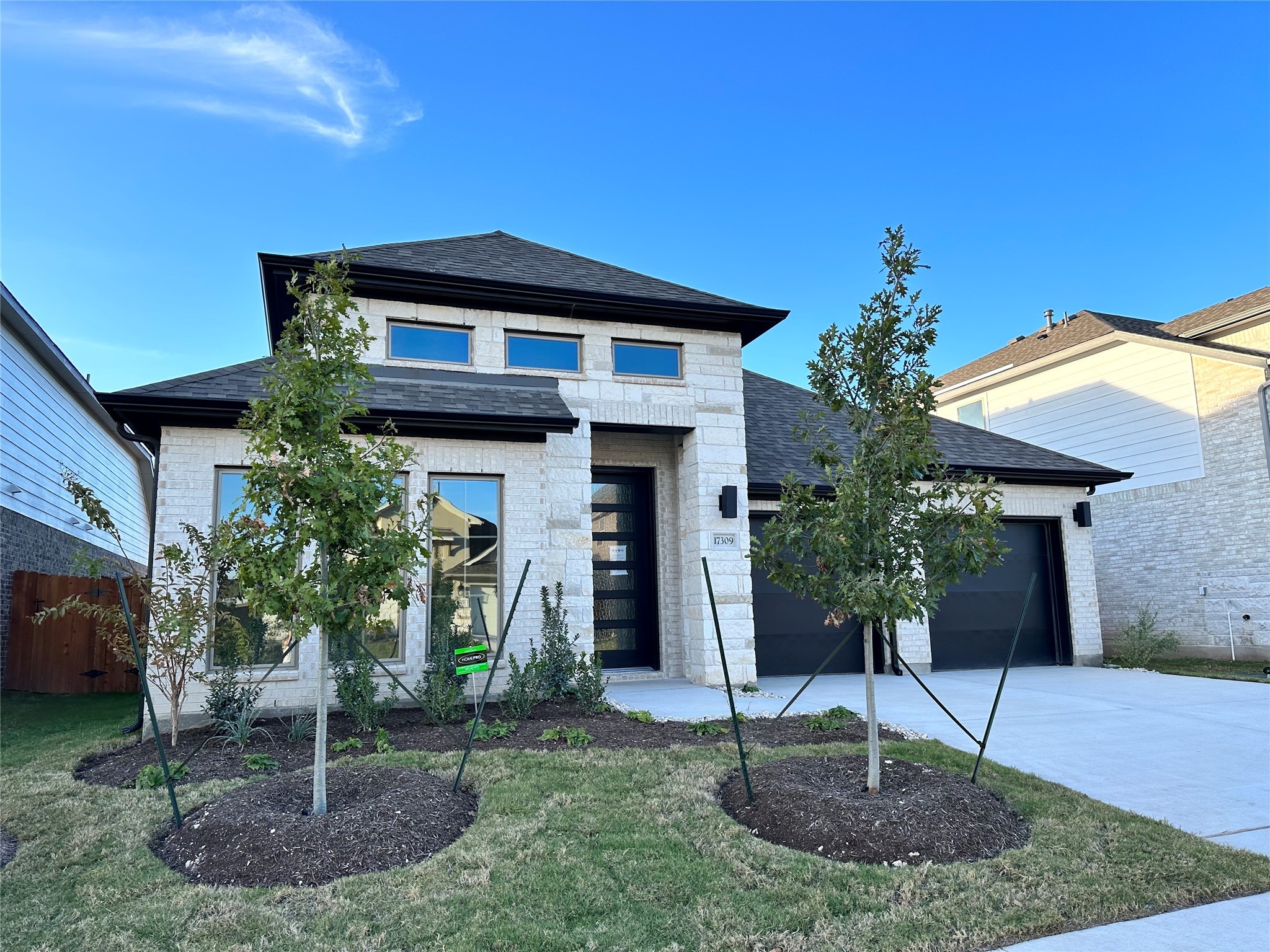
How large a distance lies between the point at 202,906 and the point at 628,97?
1192cm

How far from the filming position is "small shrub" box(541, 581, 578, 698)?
8.31m

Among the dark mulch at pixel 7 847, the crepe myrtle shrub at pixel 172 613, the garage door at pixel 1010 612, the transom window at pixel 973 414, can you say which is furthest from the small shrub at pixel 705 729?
the transom window at pixel 973 414

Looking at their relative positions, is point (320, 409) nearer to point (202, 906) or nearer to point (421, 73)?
point (202, 906)

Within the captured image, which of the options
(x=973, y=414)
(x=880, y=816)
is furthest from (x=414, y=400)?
(x=973, y=414)

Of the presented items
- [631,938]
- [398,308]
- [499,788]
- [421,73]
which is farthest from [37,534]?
[631,938]

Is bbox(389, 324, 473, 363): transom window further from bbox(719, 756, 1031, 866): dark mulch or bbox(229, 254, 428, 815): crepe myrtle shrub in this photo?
bbox(719, 756, 1031, 866): dark mulch

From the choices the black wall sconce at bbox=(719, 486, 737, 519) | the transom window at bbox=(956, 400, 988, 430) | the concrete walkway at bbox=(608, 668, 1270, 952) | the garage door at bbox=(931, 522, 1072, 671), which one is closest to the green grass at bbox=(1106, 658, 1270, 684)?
the concrete walkway at bbox=(608, 668, 1270, 952)

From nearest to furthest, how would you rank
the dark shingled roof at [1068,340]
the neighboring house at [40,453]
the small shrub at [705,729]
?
the small shrub at [705,729], the neighboring house at [40,453], the dark shingled roof at [1068,340]

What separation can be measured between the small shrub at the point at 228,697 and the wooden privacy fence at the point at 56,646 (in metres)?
4.59

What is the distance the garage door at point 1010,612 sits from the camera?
1178 cm

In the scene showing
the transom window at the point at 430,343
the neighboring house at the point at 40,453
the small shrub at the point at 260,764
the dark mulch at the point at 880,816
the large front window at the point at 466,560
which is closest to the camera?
the dark mulch at the point at 880,816

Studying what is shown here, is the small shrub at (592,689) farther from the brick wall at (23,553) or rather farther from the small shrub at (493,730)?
the brick wall at (23,553)

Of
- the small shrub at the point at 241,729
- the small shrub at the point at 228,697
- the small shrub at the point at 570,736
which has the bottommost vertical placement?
the small shrub at the point at 570,736

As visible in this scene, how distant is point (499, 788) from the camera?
5.02m
